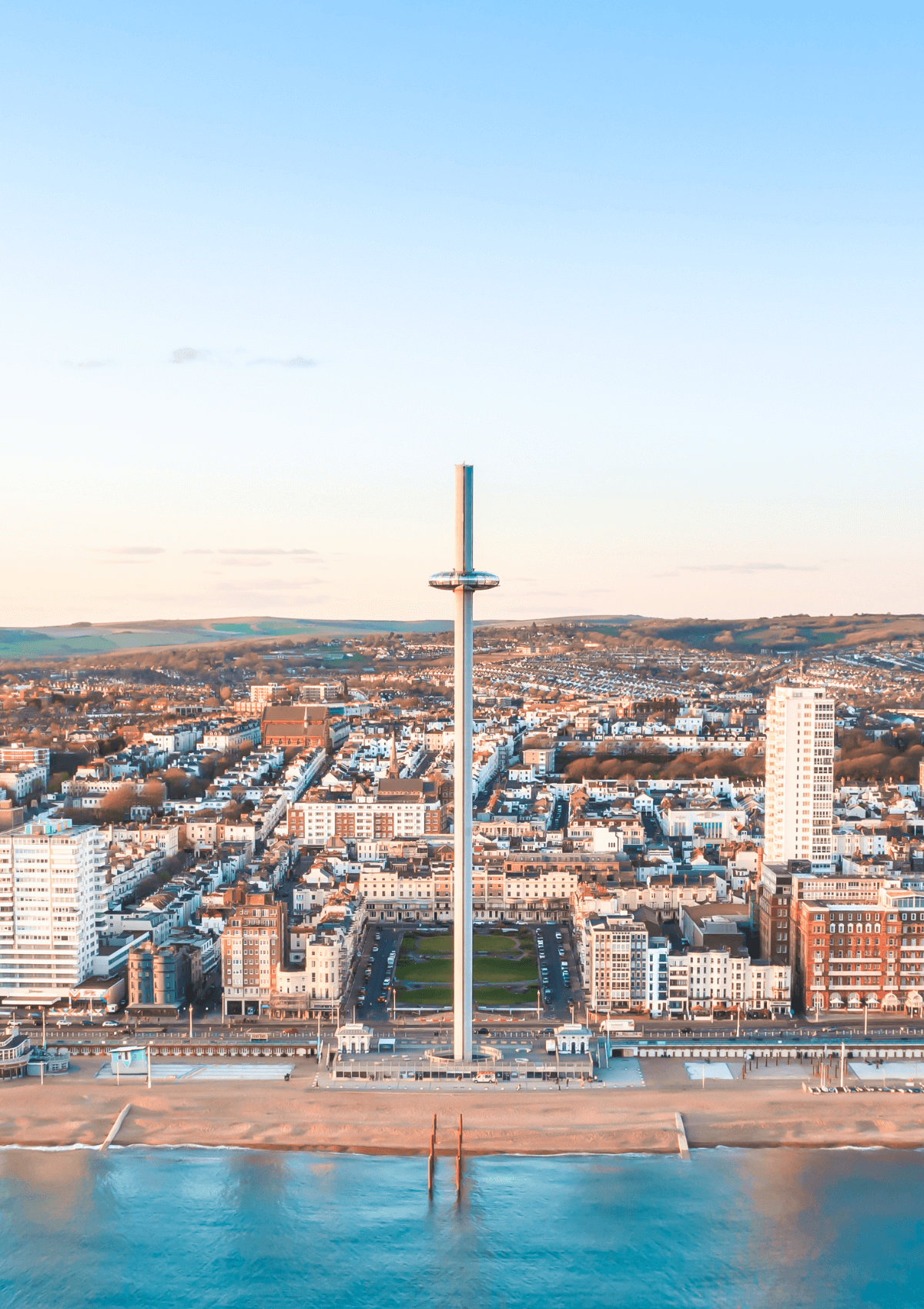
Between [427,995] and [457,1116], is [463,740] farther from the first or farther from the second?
[427,995]

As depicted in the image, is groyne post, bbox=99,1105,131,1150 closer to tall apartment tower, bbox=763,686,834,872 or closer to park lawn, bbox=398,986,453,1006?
park lawn, bbox=398,986,453,1006

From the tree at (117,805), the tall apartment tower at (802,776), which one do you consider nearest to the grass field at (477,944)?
the tall apartment tower at (802,776)

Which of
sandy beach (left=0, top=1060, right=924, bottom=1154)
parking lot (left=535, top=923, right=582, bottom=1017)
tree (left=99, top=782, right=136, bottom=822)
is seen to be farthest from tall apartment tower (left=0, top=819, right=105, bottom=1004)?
tree (left=99, top=782, right=136, bottom=822)

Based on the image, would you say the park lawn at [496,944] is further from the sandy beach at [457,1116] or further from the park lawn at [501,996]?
the sandy beach at [457,1116]

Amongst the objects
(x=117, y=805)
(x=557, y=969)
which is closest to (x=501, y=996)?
(x=557, y=969)

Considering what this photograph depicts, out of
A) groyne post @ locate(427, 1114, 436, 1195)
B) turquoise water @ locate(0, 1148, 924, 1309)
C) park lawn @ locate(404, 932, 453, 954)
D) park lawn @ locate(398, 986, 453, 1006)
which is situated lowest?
turquoise water @ locate(0, 1148, 924, 1309)

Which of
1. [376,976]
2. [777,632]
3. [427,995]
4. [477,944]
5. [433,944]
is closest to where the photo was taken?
[427,995]
